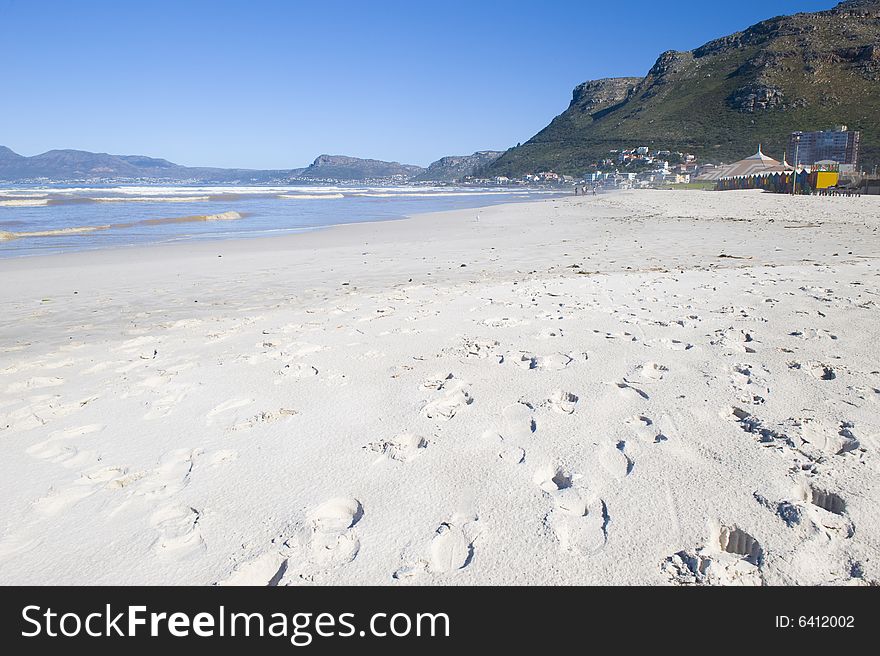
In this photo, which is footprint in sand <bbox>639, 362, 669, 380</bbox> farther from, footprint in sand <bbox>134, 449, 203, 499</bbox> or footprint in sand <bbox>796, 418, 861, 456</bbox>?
footprint in sand <bbox>134, 449, 203, 499</bbox>

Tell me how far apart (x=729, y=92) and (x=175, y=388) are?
Answer: 10315cm

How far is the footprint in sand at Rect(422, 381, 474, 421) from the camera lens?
2.75m

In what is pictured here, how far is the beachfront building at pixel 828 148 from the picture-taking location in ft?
177

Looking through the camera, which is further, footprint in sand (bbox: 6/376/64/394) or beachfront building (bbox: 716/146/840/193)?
beachfront building (bbox: 716/146/840/193)

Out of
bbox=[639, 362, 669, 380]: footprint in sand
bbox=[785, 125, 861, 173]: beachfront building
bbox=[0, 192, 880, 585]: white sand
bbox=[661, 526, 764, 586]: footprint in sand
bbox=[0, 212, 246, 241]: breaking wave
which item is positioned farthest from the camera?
bbox=[785, 125, 861, 173]: beachfront building

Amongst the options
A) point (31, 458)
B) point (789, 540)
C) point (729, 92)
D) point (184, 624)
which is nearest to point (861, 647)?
point (789, 540)

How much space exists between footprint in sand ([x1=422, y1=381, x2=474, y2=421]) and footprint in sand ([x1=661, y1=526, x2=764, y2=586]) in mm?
1286

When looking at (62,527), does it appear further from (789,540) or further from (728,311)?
(728,311)

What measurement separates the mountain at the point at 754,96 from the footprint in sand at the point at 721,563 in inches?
2716

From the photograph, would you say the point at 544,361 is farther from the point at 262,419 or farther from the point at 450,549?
the point at 450,549

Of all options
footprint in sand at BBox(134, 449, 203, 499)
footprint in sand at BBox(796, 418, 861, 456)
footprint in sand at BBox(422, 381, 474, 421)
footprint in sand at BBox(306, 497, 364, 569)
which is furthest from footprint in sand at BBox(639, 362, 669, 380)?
footprint in sand at BBox(134, 449, 203, 499)

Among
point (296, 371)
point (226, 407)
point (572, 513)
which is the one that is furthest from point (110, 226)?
point (572, 513)

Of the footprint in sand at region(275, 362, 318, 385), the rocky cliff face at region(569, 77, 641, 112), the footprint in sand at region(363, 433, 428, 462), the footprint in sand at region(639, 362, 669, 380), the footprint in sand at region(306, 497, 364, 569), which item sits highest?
the rocky cliff face at region(569, 77, 641, 112)

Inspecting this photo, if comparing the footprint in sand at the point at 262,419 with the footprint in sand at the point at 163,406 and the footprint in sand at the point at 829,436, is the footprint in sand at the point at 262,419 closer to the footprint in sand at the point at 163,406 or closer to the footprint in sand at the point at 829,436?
the footprint in sand at the point at 163,406
